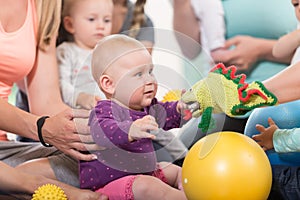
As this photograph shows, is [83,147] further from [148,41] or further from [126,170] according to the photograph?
[148,41]

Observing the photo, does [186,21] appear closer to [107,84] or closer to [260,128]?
[260,128]

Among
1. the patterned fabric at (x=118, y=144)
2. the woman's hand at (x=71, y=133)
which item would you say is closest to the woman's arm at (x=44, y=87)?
the woman's hand at (x=71, y=133)

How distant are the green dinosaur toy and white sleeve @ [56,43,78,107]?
0.55 m

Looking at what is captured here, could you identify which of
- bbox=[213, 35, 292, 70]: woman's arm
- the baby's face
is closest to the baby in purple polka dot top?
the baby's face

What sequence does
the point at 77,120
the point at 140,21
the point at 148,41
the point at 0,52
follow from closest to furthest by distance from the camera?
the point at 77,120 < the point at 148,41 < the point at 0,52 < the point at 140,21

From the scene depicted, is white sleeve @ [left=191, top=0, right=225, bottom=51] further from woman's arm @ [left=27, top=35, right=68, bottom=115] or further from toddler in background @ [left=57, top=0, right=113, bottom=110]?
woman's arm @ [left=27, top=35, right=68, bottom=115]

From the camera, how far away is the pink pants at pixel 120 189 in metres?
1.45

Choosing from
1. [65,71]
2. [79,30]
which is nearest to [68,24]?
[79,30]

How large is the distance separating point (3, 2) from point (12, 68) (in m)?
0.18

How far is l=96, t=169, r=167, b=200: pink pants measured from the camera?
145cm

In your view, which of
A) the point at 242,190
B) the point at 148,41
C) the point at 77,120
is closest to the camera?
the point at 242,190

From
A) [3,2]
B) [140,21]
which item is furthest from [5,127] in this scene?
[140,21]

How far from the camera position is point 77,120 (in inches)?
59.5

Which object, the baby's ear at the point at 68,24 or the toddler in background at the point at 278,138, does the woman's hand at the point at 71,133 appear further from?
the baby's ear at the point at 68,24
